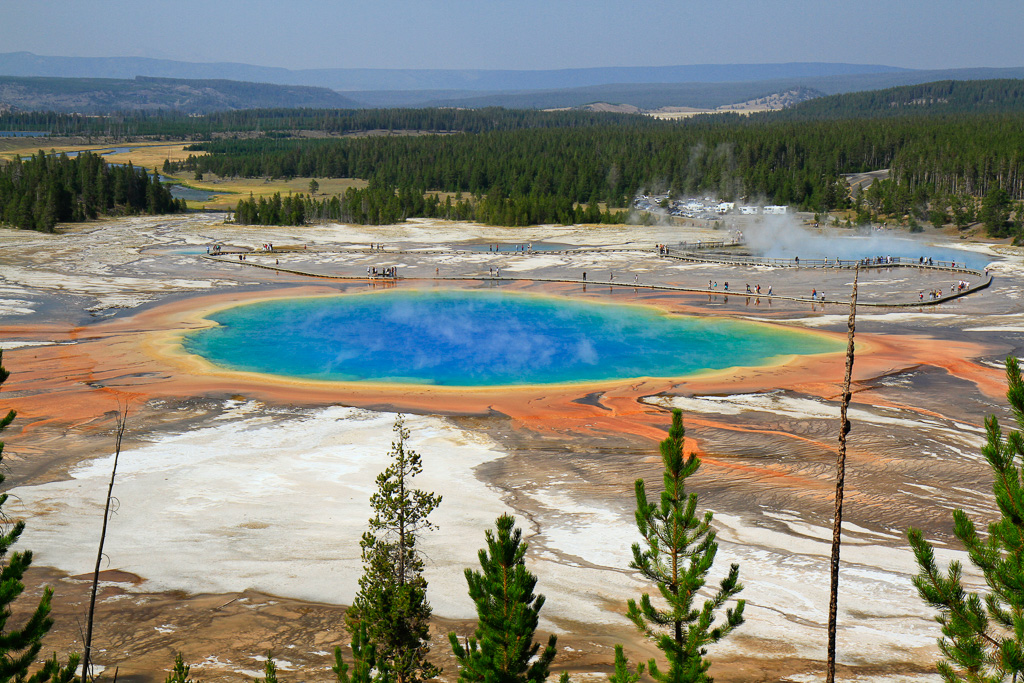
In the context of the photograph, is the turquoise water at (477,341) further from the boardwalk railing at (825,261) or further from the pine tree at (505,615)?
the pine tree at (505,615)

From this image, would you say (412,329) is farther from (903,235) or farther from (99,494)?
(903,235)

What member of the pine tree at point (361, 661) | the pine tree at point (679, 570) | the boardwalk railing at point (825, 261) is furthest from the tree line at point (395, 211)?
the pine tree at point (361, 661)

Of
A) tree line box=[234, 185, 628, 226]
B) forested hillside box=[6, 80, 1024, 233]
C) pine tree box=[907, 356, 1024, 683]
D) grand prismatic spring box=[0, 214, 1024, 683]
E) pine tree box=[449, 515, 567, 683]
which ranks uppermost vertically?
forested hillside box=[6, 80, 1024, 233]

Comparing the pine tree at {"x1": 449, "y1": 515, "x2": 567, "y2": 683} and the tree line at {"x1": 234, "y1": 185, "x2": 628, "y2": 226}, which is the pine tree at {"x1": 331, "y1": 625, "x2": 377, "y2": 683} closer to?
the pine tree at {"x1": 449, "y1": 515, "x2": 567, "y2": 683}

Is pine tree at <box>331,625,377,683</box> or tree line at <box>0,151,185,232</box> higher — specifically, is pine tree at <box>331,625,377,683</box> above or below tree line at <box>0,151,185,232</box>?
below

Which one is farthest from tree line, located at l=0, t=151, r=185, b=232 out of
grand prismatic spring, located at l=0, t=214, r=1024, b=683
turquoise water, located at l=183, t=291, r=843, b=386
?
turquoise water, located at l=183, t=291, r=843, b=386

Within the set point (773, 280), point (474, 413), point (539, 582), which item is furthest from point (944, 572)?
point (773, 280)
